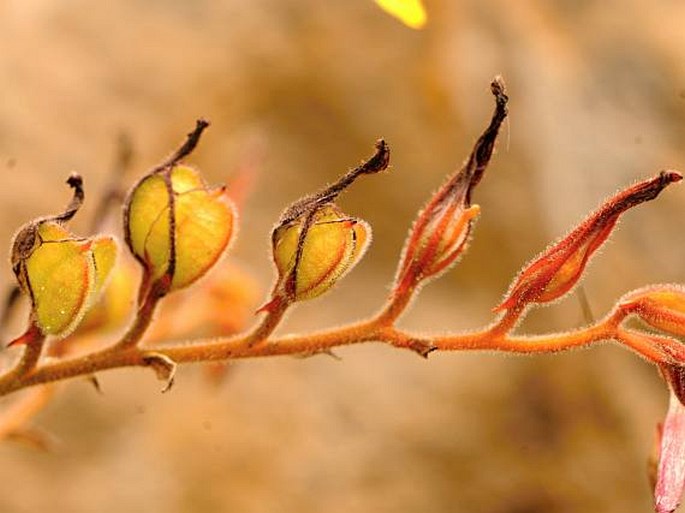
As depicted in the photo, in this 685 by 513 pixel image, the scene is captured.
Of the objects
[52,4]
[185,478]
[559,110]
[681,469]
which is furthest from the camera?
[559,110]

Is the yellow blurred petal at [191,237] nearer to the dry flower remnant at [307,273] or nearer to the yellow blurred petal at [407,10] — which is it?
the dry flower remnant at [307,273]

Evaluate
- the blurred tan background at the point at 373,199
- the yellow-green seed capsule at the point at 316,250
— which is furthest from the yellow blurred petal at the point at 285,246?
the blurred tan background at the point at 373,199

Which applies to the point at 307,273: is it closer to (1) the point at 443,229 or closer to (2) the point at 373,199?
(1) the point at 443,229

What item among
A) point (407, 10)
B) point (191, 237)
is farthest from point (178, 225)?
point (407, 10)

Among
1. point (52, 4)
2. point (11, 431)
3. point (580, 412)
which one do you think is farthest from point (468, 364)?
point (11, 431)

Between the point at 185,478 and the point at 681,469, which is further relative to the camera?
the point at 185,478

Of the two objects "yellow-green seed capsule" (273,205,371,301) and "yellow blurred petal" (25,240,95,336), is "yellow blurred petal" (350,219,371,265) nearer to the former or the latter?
"yellow-green seed capsule" (273,205,371,301)

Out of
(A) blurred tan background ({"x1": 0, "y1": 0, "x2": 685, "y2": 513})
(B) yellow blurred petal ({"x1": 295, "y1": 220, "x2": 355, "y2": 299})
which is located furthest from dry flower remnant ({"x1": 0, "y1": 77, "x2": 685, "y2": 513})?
(A) blurred tan background ({"x1": 0, "y1": 0, "x2": 685, "y2": 513})

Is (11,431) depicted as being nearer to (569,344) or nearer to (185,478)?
(569,344)
